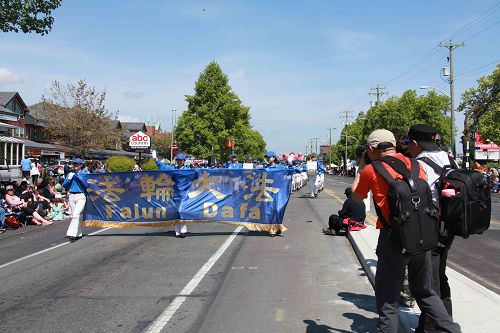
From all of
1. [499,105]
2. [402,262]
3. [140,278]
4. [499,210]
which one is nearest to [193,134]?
[499,105]

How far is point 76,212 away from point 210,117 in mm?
46774

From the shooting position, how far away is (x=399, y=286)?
374 centimetres

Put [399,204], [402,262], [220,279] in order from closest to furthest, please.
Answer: [399,204], [402,262], [220,279]

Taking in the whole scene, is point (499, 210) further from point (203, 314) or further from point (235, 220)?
point (203, 314)

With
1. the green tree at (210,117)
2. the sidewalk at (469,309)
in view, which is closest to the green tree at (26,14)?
the sidewalk at (469,309)

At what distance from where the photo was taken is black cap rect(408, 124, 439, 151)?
426 cm

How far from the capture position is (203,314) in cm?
541

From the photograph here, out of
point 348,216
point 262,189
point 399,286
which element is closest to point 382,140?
point 399,286

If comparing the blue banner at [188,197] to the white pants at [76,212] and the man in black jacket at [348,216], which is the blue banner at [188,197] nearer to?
the white pants at [76,212]

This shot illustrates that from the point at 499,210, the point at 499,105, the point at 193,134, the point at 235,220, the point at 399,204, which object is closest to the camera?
the point at 399,204

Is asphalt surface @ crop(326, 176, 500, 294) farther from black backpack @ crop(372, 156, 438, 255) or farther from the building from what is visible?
the building

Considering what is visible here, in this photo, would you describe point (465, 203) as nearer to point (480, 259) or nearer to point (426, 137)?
point (426, 137)

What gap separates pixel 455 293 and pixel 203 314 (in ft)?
9.49

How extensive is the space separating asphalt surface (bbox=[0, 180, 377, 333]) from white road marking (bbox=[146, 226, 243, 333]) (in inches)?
1.7
